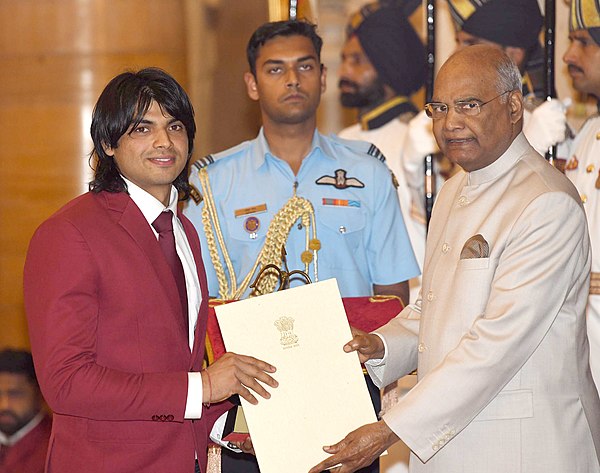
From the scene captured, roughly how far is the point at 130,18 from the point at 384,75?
200 cm

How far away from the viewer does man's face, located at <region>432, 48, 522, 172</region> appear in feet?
8.51

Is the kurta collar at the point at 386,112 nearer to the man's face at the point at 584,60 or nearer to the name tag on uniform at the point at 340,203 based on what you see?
the man's face at the point at 584,60

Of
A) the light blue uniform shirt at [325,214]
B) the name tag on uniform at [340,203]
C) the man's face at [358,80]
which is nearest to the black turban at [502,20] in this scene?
the man's face at [358,80]

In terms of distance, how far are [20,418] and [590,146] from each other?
2631 mm

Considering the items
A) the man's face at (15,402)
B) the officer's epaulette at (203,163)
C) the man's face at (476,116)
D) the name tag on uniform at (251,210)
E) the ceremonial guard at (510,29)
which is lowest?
the man's face at (15,402)

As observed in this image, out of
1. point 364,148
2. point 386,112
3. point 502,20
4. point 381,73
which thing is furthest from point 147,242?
point 381,73

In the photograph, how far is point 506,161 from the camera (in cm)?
263

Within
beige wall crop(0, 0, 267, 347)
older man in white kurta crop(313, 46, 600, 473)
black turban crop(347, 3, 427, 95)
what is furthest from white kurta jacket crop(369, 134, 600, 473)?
black turban crop(347, 3, 427, 95)

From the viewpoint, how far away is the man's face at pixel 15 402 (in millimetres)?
4375

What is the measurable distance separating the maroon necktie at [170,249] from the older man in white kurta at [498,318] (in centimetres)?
47

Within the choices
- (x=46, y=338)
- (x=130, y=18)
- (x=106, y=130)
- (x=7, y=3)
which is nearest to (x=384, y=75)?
(x=130, y=18)

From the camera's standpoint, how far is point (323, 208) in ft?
11.9

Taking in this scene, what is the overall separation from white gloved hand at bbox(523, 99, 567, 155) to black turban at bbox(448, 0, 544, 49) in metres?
0.81

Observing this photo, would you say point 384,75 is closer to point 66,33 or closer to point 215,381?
point 66,33
